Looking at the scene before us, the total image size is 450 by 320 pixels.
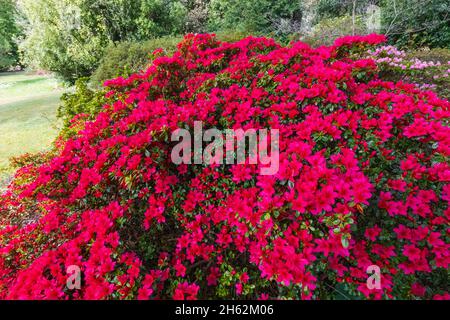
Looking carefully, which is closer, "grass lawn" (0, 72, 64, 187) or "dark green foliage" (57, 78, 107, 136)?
"dark green foliage" (57, 78, 107, 136)

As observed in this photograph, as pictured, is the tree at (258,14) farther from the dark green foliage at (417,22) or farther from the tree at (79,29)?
the dark green foliage at (417,22)

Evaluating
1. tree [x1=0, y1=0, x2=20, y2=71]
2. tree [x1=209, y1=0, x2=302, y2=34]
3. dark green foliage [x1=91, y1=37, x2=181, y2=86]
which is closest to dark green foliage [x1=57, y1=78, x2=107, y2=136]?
dark green foliage [x1=91, y1=37, x2=181, y2=86]

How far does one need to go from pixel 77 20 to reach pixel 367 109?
1079 cm

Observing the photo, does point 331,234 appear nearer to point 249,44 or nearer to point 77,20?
point 249,44

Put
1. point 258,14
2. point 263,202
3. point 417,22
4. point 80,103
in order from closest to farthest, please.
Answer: point 263,202 → point 80,103 → point 417,22 → point 258,14

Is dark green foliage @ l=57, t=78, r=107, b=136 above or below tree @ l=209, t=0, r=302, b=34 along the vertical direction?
below

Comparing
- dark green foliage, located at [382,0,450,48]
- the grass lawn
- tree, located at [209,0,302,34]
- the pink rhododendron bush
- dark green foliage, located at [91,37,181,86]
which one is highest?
tree, located at [209,0,302,34]

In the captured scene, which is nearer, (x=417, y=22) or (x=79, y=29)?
(x=417, y=22)

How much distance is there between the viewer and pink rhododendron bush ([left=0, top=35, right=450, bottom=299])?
1.45 metres

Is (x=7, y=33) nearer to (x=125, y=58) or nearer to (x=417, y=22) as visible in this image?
(x=125, y=58)

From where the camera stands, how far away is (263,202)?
152 cm

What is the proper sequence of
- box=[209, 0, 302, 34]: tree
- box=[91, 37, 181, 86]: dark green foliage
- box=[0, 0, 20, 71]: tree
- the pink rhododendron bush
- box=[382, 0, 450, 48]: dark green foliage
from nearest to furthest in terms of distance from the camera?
the pink rhododendron bush → box=[91, 37, 181, 86]: dark green foliage → box=[382, 0, 450, 48]: dark green foliage → box=[209, 0, 302, 34]: tree → box=[0, 0, 20, 71]: tree

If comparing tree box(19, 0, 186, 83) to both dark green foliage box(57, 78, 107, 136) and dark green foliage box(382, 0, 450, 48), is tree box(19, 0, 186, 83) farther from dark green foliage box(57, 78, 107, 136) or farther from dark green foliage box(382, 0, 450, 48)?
dark green foliage box(382, 0, 450, 48)

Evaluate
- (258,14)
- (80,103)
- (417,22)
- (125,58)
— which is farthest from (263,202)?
(258,14)
